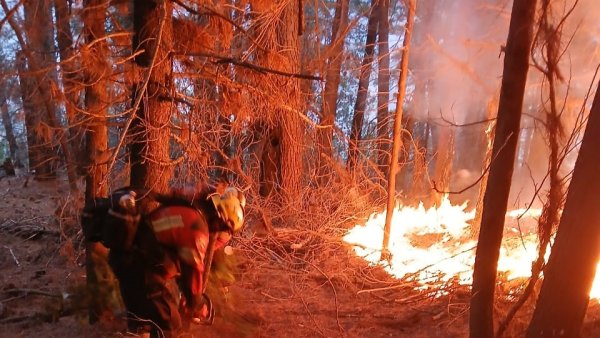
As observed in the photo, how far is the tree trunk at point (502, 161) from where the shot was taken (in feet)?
12.3

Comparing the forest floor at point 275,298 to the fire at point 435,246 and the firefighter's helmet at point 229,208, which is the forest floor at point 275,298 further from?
the firefighter's helmet at point 229,208

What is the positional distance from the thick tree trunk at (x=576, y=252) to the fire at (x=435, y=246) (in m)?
2.59

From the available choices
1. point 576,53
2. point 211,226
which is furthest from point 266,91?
point 576,53

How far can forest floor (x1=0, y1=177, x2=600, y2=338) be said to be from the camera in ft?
16.9

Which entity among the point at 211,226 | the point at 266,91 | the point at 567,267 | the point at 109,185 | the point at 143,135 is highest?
the point at 266,91

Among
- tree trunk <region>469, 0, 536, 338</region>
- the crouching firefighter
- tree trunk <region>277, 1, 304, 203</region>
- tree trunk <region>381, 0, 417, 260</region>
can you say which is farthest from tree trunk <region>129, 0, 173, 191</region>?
tree trunk <region>381, 0, 417, 260</region>

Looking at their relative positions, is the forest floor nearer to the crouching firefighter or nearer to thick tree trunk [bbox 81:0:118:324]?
thick tree trunk [bbox 81:0:118:324]

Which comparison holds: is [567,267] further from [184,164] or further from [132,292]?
[184,164]

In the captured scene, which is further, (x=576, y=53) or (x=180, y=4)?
(x=576, y=53)

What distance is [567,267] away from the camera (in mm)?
Result: 2947

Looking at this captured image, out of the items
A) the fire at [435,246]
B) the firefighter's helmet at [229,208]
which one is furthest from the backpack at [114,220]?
the fire at [435,246]

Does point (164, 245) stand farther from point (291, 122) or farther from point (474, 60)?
point (474, 60)

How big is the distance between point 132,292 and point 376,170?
5.75 m

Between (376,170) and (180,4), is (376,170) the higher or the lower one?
the lower one
